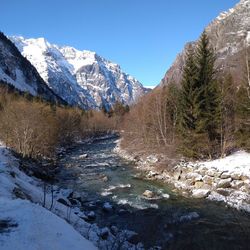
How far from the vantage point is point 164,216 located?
63.5ft

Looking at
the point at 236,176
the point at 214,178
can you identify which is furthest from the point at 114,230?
the point at 236,176

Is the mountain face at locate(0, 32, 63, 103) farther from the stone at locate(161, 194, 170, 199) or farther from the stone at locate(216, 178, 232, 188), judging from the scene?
the stone at locate(216, 178, 232, 188)

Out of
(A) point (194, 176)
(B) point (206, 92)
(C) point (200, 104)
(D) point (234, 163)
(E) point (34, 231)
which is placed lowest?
(A) point (194, 176)

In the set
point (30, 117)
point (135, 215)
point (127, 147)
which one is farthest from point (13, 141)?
point (135, 215)

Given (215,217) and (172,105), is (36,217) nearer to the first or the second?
(215,217)

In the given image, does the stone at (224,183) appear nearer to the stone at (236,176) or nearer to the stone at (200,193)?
the stone at (236,176)

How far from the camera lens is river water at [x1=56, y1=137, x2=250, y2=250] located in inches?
612

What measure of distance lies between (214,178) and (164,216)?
8.00 metres

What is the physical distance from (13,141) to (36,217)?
1272 inches

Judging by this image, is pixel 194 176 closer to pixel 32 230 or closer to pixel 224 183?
pixel 224 183

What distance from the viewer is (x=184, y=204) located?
21766 millimetres

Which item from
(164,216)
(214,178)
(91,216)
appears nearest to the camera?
(91,216)

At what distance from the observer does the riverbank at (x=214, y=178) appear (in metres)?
22.1

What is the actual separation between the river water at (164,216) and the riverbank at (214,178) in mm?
1011
